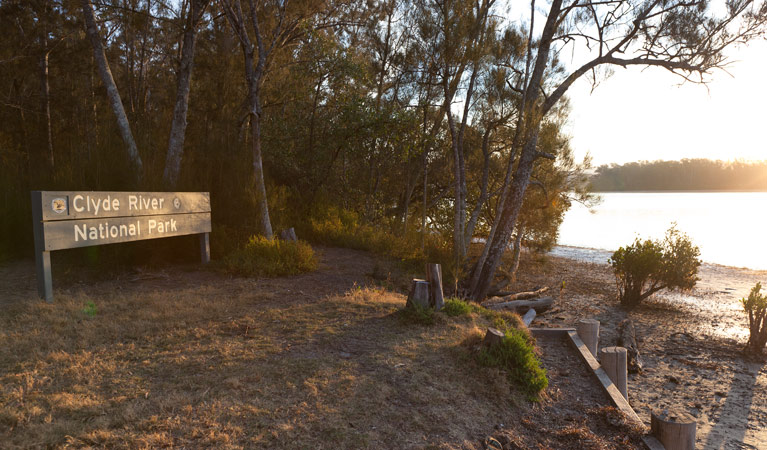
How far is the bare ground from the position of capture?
313 centimetres

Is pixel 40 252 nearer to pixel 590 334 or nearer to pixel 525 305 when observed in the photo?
pixel 590 334

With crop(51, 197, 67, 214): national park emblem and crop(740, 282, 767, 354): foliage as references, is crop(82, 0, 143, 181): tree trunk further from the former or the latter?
crop(740, 282, 767, 354): foliage

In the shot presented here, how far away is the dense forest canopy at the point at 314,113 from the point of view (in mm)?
9070

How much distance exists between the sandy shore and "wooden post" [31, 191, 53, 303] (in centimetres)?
767

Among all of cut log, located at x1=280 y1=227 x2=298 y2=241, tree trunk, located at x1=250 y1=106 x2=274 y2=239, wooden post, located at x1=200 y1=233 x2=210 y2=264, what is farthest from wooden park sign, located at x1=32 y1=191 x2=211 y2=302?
cut log, located at x1=280 y1=227 x2=298 y2=241

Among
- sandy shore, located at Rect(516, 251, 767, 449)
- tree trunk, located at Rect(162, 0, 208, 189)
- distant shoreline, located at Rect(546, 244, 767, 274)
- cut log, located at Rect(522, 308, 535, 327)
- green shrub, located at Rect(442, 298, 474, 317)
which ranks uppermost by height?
tree trunk, located at Rect(162, 0, 208, 189)

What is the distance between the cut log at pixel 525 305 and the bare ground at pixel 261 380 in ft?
10.2

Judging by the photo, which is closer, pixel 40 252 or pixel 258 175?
pixel 40 252

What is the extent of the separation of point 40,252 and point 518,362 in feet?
19.3

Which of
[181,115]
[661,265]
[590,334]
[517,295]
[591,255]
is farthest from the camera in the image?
[591,255]

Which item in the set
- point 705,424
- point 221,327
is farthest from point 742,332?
point 221,327

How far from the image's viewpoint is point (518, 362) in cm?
471

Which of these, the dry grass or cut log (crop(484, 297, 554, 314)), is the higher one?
the dry grass

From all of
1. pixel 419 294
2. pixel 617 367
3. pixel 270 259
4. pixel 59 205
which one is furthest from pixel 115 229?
pixel 617 367
